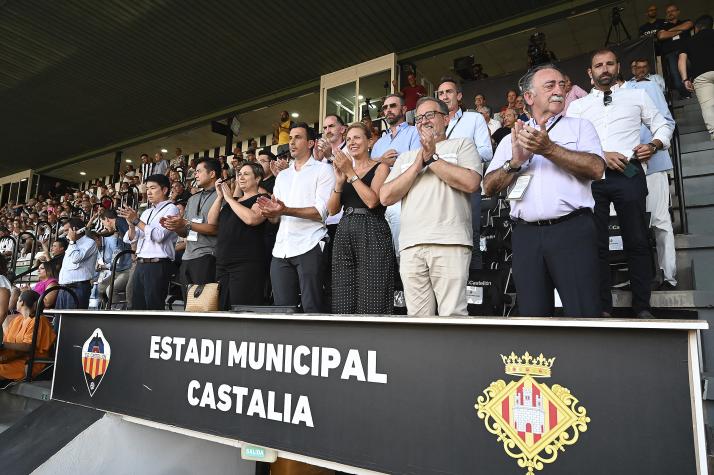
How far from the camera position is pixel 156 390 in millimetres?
2266

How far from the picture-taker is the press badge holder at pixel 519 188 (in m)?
2.14

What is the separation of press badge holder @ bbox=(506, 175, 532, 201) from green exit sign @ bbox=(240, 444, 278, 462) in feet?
4.78

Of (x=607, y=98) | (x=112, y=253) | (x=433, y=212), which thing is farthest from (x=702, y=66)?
(x=112, y=253)

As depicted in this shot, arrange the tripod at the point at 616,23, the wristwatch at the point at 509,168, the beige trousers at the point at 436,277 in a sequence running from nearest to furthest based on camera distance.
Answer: the wristwatch at the point at 509,168 → the beige trousers at the point at 436,277 → the tripod at the point at 616,23

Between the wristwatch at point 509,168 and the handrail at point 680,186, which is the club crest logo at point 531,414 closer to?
the wristwatch at point 509,168

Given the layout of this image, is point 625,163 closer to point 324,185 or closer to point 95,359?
point 324,185

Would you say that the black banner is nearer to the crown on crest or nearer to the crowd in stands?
the crown on crest

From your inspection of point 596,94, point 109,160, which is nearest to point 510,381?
point 596,94

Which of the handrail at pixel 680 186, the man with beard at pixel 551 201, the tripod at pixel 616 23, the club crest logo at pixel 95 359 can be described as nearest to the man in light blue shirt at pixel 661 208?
the handrail at pixel 680 186

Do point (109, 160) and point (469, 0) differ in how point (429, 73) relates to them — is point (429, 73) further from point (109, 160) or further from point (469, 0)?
point (109, 160)

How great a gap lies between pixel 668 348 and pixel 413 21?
8241 mm

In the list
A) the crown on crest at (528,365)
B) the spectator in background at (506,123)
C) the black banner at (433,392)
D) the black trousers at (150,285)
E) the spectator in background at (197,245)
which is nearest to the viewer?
the black banner at (433,392)

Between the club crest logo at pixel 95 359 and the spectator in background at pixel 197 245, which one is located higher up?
the spectator in background at pixel 197 245

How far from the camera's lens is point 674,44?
598cm
